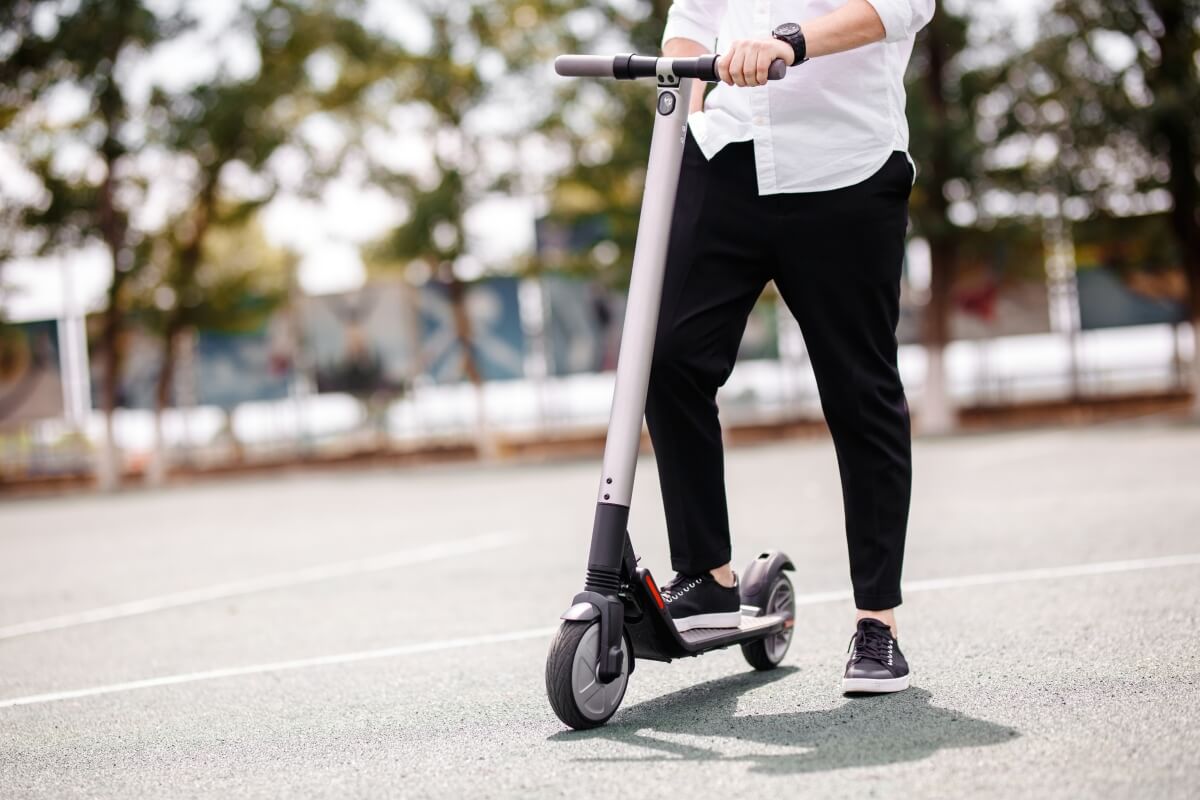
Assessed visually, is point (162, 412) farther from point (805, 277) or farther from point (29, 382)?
point (805, 277)

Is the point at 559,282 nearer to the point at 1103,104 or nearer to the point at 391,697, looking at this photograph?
the point at 1103,104

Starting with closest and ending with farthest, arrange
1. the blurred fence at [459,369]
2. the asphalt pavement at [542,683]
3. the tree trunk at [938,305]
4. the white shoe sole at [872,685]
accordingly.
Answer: the asphalt pavement at [542,683] < the white shoe sole at [872,685] < the tree trunk at [938,305] < the blurred fence at [459,369]

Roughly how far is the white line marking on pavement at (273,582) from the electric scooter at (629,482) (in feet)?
10.6

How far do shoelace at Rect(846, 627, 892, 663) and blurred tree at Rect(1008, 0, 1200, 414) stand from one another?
20.1 metres

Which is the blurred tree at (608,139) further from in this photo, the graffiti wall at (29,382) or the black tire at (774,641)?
the black tire at (774,641)

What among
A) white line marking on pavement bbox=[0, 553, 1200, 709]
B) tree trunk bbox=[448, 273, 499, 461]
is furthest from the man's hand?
tree trunk bbox=[448, 273, 499, 461]

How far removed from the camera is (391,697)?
335cm

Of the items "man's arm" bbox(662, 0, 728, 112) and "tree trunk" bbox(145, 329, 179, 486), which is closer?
"man's arm" bbox(662, 0, 728, 112)

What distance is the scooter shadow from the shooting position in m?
2.45

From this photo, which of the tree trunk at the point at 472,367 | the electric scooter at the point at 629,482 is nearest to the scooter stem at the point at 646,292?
the electric scooter at the point at 629,482

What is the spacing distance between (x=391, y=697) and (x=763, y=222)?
147cm

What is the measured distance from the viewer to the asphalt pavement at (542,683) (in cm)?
242

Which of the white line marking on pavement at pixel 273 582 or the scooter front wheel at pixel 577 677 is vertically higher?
the scooter front wheel at pixel 577 677

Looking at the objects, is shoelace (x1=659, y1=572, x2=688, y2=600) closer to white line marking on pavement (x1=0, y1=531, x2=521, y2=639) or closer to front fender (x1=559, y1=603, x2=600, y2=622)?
front fender (x1=559, y1=603, x2=600, y2=622)
